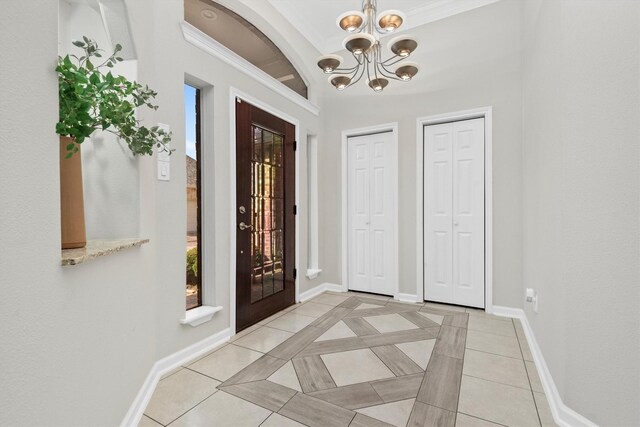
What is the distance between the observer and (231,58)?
2531 millimetres

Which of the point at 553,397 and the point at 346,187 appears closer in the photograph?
the point at 553,397

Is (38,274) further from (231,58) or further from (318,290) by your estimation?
(318,290)

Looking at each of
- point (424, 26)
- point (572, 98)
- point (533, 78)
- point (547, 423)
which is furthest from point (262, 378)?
point (424, 26)

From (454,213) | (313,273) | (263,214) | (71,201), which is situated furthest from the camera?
(313,273)

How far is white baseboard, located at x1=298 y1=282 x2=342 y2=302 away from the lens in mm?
3674

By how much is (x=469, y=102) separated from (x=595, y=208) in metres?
2.30

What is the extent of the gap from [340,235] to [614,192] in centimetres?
300

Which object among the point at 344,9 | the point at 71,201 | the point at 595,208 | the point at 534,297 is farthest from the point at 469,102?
the point at 71,201

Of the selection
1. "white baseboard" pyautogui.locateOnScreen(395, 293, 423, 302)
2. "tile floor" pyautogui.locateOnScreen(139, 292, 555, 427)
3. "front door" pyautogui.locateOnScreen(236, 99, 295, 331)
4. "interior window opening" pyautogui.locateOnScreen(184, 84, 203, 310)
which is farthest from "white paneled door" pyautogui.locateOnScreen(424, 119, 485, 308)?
"interior window opening" pyautogui.locateOnScreen(184, 84, 203, 310)

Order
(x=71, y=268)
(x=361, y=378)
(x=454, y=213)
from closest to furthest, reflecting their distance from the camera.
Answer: (x=71, y=268)
(x=361, y=378)
(x=454, y=213)

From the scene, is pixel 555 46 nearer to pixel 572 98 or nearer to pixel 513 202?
pixel 572 98

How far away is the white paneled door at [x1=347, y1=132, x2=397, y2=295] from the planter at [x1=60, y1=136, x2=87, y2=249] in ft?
10.3

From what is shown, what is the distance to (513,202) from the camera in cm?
309

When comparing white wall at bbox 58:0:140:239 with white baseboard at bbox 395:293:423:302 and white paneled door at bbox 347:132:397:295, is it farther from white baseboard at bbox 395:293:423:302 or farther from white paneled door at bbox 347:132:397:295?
white baseboard at bbox 395:293:423:302
